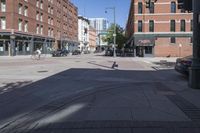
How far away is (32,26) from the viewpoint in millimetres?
70812

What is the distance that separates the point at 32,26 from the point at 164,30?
86.3 feet

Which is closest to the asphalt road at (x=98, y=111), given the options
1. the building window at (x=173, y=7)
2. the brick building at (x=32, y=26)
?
the building window at (x=173, y=7)

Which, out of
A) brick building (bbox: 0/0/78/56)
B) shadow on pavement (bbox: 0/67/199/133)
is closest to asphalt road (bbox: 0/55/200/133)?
shadow on pavement (bbox: 0/67/199/133)

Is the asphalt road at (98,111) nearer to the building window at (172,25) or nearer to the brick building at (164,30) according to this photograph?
the brick building at (164,30)

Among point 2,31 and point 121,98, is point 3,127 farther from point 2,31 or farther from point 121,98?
point 2,31

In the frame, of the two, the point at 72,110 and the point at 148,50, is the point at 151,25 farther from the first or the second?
the point at 72,110

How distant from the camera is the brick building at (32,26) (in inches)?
2383

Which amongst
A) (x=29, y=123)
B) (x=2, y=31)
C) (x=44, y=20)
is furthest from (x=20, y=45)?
(x=29, y=123)

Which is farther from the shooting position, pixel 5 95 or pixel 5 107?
pixel 5 95

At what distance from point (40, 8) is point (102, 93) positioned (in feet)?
220

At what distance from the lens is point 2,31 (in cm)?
5956

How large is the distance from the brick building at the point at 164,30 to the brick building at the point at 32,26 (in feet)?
67.1

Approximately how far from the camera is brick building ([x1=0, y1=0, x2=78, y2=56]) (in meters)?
60.5

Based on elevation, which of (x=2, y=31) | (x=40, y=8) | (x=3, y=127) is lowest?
(x=3, y=127)
